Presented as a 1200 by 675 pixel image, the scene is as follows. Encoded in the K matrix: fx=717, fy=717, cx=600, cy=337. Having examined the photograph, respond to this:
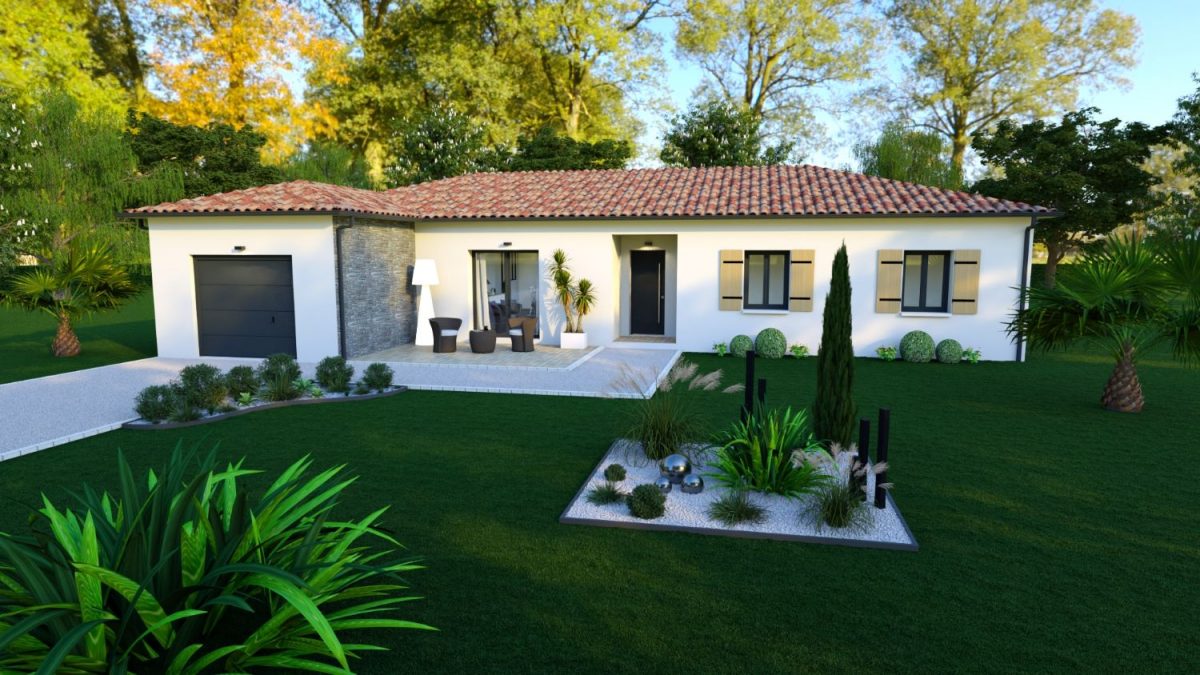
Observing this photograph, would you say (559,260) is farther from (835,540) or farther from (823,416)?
(835,540)

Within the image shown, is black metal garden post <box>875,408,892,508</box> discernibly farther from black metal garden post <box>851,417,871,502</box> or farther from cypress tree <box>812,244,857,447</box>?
cypress tree <box>812,244,857,447</box>

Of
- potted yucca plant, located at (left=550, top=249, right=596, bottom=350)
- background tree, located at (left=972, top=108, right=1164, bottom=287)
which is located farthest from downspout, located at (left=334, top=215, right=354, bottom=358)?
background tree, located at (left=972, top=108, right=1164, bottom=287)

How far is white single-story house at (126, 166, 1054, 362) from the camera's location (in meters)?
14.0

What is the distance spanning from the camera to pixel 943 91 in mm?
33750

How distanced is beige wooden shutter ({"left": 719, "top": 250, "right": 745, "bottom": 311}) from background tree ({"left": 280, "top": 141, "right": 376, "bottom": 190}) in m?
22.5

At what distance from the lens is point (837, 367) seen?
21.5 feet

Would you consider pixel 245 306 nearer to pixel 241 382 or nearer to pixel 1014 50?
pixel 241 382

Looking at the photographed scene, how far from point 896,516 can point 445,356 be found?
10.4 m

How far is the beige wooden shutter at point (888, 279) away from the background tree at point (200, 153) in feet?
80.3

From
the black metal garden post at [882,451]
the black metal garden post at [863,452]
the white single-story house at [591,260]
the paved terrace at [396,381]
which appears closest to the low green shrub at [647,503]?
the paved terrace at [396,381]

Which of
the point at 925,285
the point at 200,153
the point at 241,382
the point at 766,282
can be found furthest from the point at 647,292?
the point at 200,153

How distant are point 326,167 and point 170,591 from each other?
3237cm

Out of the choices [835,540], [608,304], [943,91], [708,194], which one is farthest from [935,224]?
[943,91]

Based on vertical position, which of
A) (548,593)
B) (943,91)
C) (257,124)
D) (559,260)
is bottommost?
(548,593)
